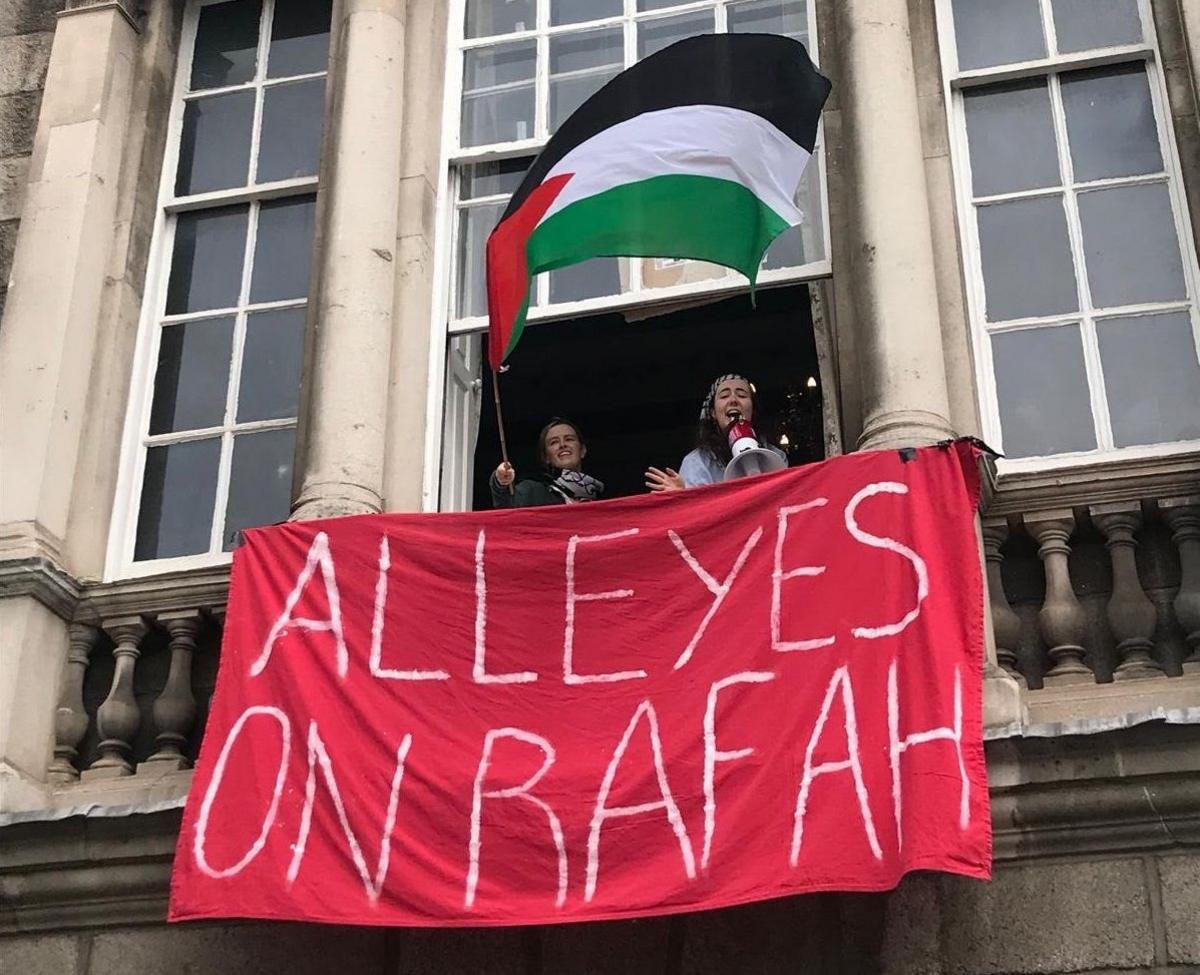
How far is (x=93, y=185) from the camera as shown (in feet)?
31.4

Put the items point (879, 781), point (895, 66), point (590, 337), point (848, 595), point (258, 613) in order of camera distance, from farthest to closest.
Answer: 1. point (590, 337)
2. point (895, 66)
3. point (258, 613)
4. point (848, 595)
5. point (879, 781)

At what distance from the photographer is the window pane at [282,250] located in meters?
9.64

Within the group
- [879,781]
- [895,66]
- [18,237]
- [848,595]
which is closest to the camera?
[879,781]

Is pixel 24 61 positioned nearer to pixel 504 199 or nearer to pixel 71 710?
pixel 504 199

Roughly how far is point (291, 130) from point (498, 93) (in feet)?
3.85

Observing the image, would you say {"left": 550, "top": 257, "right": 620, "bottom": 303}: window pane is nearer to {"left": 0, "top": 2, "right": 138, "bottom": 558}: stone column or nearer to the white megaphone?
the white megaphone

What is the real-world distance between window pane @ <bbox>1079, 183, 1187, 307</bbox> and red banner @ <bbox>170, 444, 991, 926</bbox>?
1518 millimetres

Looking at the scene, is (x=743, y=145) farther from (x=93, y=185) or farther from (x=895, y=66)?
(x=93, y=185)

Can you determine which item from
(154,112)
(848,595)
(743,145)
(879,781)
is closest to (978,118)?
(743,145)

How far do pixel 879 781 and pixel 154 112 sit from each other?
18.5 ft

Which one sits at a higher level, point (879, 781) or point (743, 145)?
point (743, 145)

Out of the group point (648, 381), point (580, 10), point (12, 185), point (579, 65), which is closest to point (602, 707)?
point (579, 65)

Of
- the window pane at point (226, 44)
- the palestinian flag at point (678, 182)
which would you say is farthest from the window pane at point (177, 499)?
the window pane at point (226, 44)

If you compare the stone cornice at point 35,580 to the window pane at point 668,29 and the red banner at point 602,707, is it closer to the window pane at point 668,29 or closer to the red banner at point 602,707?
the red banner at point 602,707
